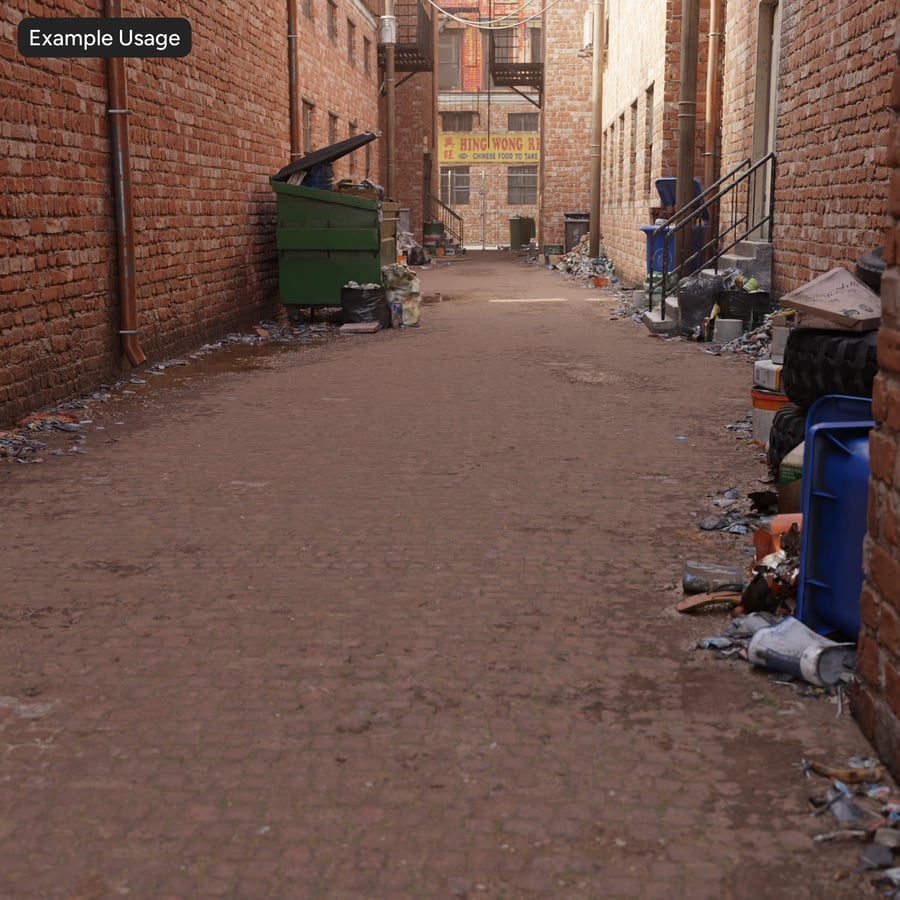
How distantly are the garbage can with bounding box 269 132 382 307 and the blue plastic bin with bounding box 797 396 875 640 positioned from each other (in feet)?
34.7

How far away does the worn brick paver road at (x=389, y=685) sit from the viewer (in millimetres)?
2502

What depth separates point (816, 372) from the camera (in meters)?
5.20

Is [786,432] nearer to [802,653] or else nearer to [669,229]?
[802,653]

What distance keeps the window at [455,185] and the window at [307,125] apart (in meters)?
26.8

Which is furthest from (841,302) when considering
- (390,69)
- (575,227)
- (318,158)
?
(575,227)

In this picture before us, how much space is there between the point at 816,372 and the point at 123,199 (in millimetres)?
6220

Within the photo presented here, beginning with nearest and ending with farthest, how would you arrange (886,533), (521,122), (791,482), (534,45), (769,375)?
(886,533), (791,482), (769,375), (534,45), (521,122)

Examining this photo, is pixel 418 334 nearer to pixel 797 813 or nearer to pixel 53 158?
pixel 53 158

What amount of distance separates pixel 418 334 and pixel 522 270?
15.9m

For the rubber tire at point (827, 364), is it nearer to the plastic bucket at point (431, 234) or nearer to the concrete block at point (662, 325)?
the concrete block at point (662, 325)

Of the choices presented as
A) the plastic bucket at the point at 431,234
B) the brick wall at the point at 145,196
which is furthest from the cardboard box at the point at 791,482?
the plastic bucket at the point at 431,234

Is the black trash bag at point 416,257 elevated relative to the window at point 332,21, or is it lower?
lower

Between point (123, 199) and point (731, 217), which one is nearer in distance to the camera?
point (123, 199)

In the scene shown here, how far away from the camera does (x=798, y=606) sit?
3.59 meters
